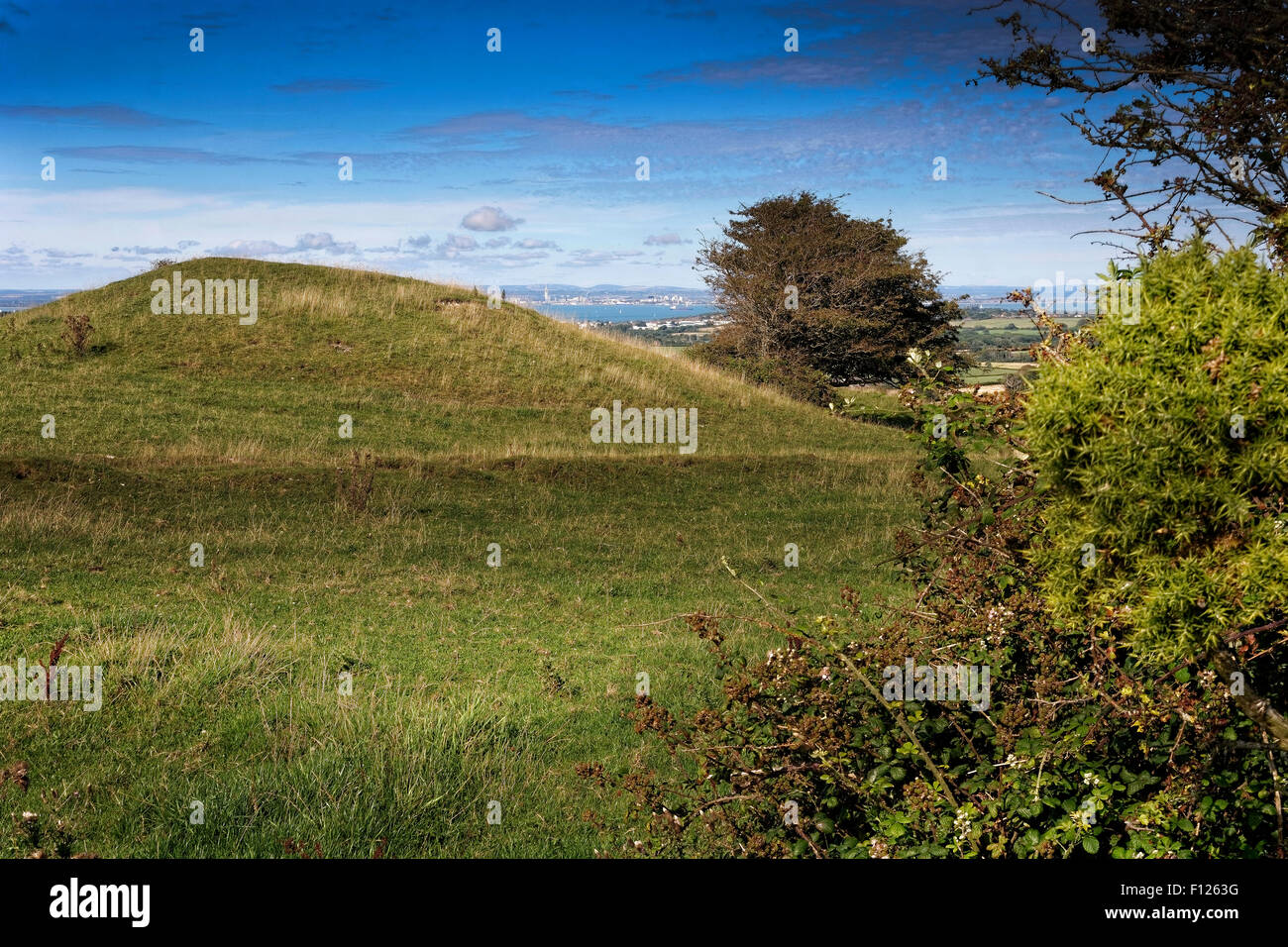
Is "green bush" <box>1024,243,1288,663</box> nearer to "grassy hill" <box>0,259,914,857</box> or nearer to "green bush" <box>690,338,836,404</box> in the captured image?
"grassy hill" <box>0,259,914,857</box>

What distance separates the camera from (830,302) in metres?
40.3

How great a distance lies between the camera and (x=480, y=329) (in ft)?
117

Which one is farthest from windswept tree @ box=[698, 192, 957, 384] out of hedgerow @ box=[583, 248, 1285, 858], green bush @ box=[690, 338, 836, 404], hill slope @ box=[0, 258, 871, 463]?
hedgerow @ box=[583, 248, 1285, 858]

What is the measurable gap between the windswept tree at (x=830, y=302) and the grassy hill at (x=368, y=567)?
6818 millimetres

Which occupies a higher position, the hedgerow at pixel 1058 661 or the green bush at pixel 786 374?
the green bush at pixel 786 374

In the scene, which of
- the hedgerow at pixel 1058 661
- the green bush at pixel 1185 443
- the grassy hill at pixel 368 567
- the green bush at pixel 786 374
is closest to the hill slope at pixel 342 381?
the grassy hill at pixel 368 567

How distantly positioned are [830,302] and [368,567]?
31046 millimetres

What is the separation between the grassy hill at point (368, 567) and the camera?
532 cm

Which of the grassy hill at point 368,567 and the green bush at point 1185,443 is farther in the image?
the grassy hill at point 368,567

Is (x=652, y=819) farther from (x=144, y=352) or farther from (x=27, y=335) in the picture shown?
(x=27, y=335)

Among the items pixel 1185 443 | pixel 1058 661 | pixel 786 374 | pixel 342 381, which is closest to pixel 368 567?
pixel 1058 661

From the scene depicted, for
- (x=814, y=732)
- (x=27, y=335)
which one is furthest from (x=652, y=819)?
(x=27, y=335)

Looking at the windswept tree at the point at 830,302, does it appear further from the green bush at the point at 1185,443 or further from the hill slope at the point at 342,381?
the green bush at the point at 1185,443

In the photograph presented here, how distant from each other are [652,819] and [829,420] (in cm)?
2727
